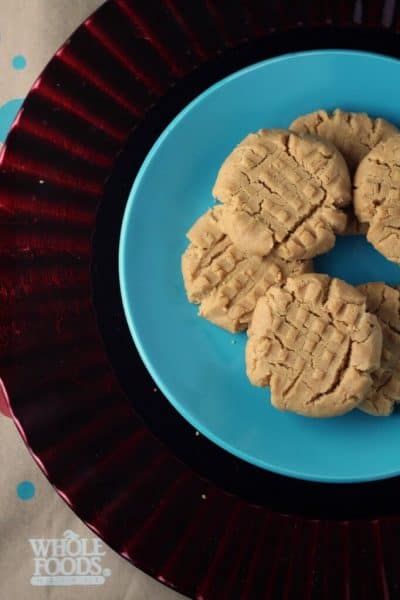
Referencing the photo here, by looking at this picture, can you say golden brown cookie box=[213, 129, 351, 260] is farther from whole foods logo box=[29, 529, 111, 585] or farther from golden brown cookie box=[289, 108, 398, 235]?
whole foods logo box=[29, 529, 111, 585]

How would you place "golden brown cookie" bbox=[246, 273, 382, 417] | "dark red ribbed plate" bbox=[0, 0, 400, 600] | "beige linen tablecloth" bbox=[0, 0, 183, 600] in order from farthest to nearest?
"beige linen tablecloth" bbox=[0, 0, 183, 600] < "dark red ribbed plate" bbox=[0, 0, 400, 600] < "golden brown cookie" bbox=[246, 273, 382, 417]

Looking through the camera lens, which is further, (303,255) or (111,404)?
(111,404)

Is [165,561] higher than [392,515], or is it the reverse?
[165,561]

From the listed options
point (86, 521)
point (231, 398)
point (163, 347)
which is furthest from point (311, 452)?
point (86, 521)

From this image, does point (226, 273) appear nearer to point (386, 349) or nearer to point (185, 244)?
point (185, 244)

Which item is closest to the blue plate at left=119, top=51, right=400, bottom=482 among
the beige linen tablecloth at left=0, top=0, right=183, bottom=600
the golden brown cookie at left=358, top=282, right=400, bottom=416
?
the golden brown cookie at left=358, top=282, right=400, bottom=416

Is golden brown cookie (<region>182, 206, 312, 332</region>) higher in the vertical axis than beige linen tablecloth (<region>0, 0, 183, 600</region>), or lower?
higher

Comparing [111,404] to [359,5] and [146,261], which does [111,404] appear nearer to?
[146,261]
